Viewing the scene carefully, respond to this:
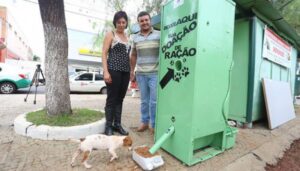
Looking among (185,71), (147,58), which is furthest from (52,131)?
(185,71)

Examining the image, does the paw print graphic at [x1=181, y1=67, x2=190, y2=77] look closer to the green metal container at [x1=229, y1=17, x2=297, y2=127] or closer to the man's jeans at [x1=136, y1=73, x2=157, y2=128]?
the man's jeans at [x1=136, y1=73, x2=157, y2=128]

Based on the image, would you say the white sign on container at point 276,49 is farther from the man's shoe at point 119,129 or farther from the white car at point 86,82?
the white car at point 86,82

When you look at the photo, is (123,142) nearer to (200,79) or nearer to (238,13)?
(200,79)

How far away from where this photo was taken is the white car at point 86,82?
9.87 m

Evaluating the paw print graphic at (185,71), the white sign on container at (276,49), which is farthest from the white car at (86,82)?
the paw print graphic at (185,71)

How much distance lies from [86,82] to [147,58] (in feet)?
26.2

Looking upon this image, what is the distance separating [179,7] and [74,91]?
903 centimetres

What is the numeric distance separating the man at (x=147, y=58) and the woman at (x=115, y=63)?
227mm

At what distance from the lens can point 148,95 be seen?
9.62 feet

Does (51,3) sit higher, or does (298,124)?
(51,3)

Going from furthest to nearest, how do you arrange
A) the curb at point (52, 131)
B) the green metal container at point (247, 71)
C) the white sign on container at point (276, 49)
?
the white sign on container at point (276, 49) < the green metal container at point (247, 71) < the curb at point (52, 131)

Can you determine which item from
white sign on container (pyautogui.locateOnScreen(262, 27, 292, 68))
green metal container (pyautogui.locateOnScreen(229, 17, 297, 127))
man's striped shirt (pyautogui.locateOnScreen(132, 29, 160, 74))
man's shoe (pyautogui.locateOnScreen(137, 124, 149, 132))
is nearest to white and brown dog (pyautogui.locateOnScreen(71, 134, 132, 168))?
man's shoe (pyautogui.locateOnScreen(137, 124, 149, 132))

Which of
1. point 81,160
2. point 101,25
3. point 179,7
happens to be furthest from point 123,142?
point 101,25

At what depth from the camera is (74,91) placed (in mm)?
10023
